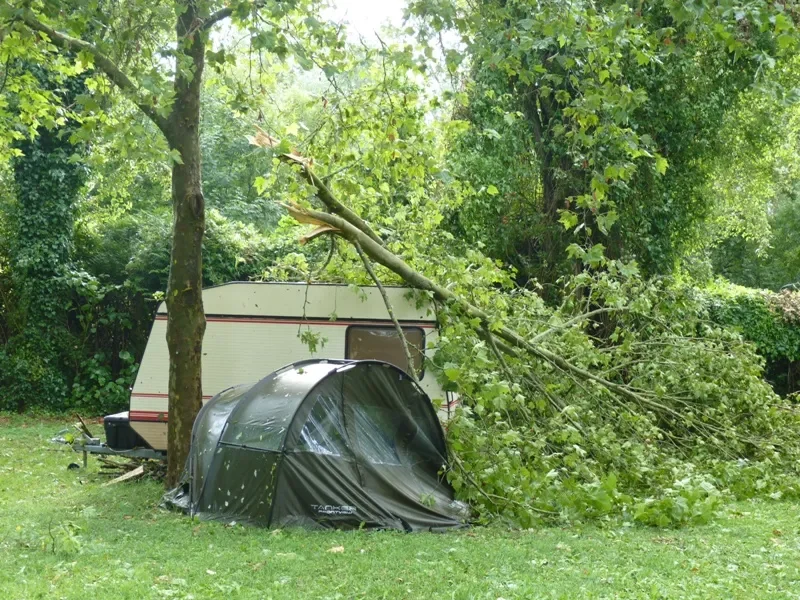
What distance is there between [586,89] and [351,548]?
4.26 meters

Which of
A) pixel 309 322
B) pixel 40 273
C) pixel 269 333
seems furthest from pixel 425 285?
pixel 40 273

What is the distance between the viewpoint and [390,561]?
632 centimetres

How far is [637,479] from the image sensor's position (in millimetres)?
9312

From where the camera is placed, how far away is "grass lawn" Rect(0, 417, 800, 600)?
548cm

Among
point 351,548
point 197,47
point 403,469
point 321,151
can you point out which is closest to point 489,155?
point 321,151

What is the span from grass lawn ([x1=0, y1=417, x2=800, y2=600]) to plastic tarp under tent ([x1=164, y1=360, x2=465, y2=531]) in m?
0.33

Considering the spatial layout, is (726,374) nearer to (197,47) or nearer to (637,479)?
(637,479)

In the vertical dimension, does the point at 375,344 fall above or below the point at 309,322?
below

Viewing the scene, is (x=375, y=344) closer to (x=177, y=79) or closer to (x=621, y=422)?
(x=621, y=422)

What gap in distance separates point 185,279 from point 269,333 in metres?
1.71

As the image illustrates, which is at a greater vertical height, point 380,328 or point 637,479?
point 380,328

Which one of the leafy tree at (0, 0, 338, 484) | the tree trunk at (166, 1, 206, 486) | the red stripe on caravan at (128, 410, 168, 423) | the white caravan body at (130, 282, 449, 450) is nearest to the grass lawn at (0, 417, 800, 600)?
the tree trunk at (166, 1, 206, 486)

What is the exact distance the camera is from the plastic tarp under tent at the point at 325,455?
7766 millimetres

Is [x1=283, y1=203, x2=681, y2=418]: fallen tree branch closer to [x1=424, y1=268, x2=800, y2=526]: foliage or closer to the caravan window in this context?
[x1=424, y1=268, x2=800, y2=526]: foliage
